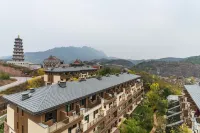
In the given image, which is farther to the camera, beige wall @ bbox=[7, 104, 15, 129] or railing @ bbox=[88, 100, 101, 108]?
railing @ bbox=[88, 100, 101, 108]

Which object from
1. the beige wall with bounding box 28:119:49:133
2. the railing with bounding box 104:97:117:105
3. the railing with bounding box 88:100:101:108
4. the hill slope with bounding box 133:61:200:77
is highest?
the beige wall with bounding box 28:119:49:133

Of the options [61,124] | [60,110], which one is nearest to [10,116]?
[60,110]

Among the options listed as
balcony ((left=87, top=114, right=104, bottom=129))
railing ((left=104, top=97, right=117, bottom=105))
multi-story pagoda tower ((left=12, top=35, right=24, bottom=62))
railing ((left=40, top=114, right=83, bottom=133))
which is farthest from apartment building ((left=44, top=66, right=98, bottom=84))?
multi-story pagoda tower ((left=12, top=35, right=24, bottom=62))

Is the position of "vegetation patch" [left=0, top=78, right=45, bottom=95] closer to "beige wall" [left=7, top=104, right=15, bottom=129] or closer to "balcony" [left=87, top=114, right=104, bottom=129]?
"beige wall" [left=7, top=104, right=15, bottom=129]

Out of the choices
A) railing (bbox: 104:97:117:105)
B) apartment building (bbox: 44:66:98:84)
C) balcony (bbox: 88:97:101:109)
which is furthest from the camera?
apartment building (bbox: 44:66:98:84)

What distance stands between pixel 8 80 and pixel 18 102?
5118 centimetres

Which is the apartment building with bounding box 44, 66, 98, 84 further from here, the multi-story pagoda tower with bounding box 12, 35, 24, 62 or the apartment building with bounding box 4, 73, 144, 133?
the multi-story pagoda tower with bounding box 12, 35, 24, 62

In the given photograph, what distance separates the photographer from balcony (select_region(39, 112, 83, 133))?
1616 centimetres

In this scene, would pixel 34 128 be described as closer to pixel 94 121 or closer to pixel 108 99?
pixel 94 121

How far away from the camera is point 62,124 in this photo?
18.0m

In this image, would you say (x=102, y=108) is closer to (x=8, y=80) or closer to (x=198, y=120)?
(x=198, y=120)

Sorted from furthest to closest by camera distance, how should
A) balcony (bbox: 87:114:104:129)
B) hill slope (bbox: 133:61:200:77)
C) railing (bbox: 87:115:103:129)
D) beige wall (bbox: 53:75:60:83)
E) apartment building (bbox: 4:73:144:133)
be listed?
hill slope (bbox: 133:61:200:77) < beige wall (bbox: 53:75:60:83) < balcony (bbox: 87:114:104:129) < railing (bbox: 87:115:103:129) < apartment building (bbox: 4:73:144:133)

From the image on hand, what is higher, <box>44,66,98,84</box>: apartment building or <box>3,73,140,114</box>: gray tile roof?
<box>3,73,140,114</box>: gray tile roof

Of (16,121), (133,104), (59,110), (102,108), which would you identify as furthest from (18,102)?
(133,104)
